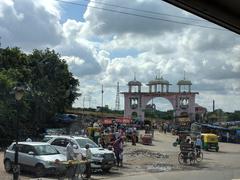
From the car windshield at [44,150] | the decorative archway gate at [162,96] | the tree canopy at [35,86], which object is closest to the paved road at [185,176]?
the car windshield at [44,150]

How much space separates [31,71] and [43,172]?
40523 millimetres

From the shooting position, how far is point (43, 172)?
82.7ft

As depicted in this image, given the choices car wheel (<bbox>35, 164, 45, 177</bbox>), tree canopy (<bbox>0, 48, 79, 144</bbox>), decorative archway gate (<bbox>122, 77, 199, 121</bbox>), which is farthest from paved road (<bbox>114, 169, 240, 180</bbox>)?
decorative archway gate (<bbox>122, 77, 199, 121</bbox>)

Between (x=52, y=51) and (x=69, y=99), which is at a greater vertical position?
(x=52, y=51)

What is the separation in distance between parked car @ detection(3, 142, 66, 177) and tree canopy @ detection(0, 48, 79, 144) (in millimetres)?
21671

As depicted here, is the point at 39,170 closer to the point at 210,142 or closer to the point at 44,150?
the point at 44,150

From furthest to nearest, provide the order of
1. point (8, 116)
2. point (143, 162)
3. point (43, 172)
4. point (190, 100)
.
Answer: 1. point (190, 100)
2. point (8, 116)
3. point (143, 162)
4. point (43, 172)

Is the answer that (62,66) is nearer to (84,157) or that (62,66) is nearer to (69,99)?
(69,99)

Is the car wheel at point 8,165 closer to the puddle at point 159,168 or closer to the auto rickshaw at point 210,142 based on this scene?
the puddle at point 159,168

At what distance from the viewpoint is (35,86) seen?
6162 cm

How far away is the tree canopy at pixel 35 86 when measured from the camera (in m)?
49.1

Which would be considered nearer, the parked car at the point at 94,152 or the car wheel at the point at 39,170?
the car wheel at the point at 39,170

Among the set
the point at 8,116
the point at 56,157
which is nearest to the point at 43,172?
the point at 56,157

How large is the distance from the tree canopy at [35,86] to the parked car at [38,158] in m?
21.7
